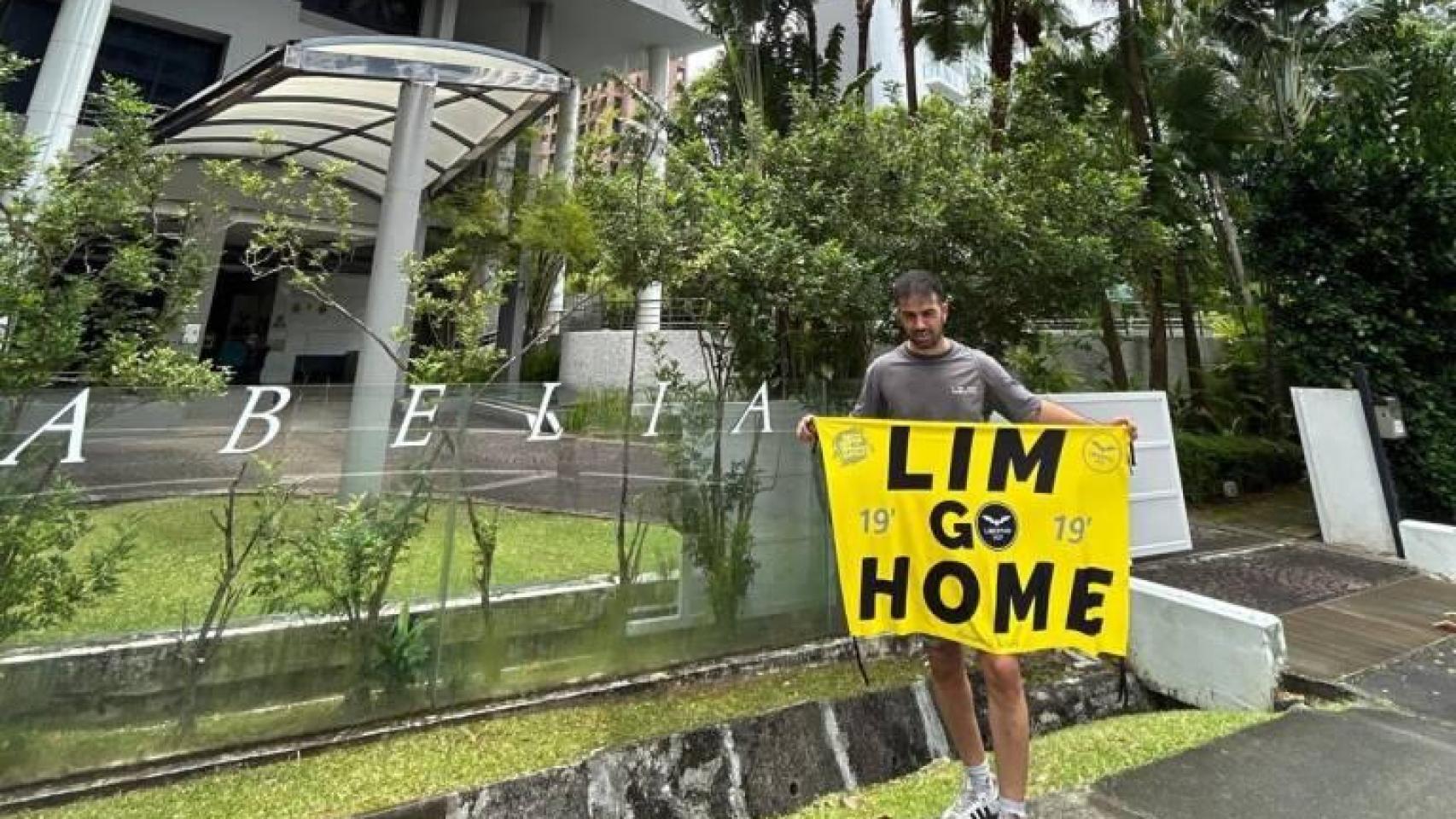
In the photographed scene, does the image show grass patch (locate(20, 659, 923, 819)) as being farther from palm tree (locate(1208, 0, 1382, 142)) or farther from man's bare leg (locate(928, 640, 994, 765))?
palm tree (locate(1208, 0, 1382, 142))

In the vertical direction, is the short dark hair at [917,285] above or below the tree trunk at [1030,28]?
below

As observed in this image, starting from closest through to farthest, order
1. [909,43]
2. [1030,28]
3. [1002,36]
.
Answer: [1002,36], [1030,28], [909,43]

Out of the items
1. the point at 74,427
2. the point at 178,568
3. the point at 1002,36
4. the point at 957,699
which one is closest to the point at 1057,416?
the point at 957,699

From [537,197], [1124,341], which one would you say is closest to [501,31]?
[537,197]

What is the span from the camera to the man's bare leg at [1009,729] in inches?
105

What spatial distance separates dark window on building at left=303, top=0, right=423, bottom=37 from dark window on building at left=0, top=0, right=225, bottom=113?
2.59m

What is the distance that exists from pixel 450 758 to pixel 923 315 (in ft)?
9.33

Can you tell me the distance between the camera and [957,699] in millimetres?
2898

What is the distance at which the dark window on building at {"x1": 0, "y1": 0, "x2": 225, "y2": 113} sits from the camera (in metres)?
13.3

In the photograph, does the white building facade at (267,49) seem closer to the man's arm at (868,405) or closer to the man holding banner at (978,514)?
the man's arm at (868,405)

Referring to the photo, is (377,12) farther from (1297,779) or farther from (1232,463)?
(1297,779)

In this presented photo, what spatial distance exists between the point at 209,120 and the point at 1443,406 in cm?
1572

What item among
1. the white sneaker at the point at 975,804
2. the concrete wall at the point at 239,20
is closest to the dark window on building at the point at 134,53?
the concrete wall at the point at 239,20

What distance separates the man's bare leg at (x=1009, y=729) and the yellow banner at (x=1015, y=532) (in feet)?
0.79
